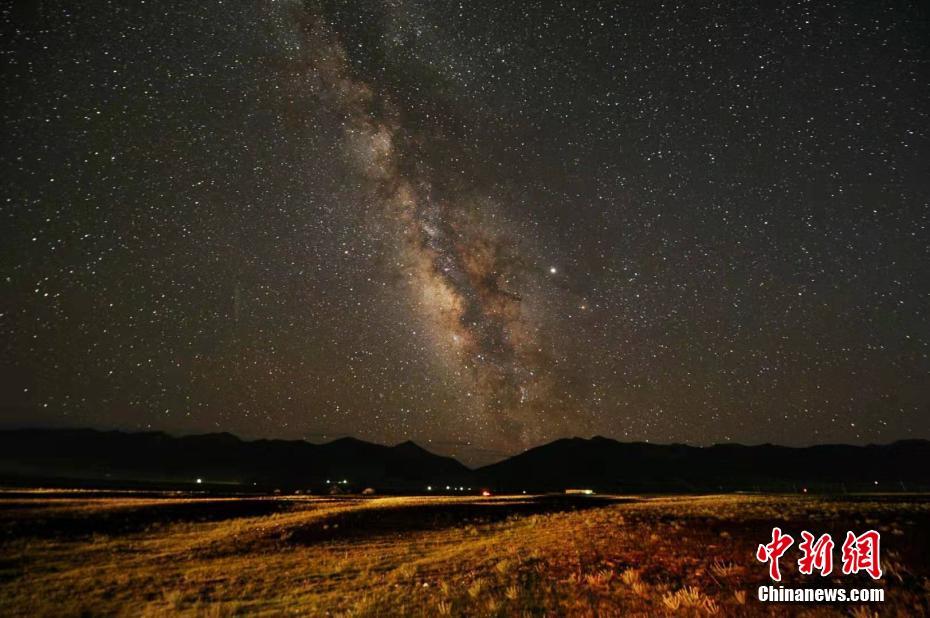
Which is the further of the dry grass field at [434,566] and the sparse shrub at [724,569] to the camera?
the sparse shrub at [724,569]

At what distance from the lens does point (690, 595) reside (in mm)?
8961

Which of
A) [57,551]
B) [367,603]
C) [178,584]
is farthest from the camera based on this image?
[57,551]

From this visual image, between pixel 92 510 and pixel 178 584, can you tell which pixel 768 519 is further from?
pixel 92 510

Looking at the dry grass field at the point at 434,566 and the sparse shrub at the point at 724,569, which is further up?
the sparse shrub at the point at 724,569

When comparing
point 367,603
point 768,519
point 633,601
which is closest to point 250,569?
point 367,603

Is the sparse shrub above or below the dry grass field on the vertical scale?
above

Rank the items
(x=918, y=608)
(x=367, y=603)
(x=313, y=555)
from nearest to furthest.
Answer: (x=918, y=608) → (x=367, y=603) → (x=313, y=555)

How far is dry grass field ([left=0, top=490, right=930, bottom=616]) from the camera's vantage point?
9.61 m

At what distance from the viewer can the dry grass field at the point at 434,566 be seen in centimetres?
961

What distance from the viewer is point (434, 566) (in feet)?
46.6

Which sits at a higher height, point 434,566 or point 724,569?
point 724,569

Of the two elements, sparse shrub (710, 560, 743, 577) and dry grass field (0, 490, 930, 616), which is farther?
sparse shrub (710, 560, 743, 577)

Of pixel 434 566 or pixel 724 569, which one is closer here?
pixel 724 569

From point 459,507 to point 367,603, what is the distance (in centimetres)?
2404
